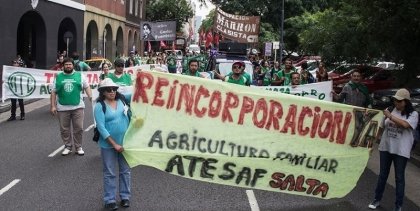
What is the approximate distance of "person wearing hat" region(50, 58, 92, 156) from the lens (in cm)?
964

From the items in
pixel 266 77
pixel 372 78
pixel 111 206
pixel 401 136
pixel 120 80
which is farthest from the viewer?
pixel 372 78

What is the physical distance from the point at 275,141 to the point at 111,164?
6.40 ft

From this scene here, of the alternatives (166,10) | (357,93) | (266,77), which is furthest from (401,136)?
(166,10)

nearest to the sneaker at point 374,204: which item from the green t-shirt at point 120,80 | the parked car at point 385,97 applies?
the green t-shirt at point 120,80

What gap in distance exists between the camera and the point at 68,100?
9.71 meters

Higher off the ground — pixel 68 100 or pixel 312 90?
pixel 312 90

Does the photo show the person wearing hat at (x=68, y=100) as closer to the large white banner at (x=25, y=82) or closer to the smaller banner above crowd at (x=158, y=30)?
the large white banner at (x=25, y=82)

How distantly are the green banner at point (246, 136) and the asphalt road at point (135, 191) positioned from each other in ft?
1.96

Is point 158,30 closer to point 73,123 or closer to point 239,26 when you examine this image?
point 239,26

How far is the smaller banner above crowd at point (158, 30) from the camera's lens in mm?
32406

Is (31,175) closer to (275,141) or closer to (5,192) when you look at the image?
(5,192)

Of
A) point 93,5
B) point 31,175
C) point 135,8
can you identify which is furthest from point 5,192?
point 135,8

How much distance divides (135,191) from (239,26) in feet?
57.1

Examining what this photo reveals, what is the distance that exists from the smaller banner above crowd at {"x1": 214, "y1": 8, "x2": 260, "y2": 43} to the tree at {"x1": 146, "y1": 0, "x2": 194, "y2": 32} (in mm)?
39140
